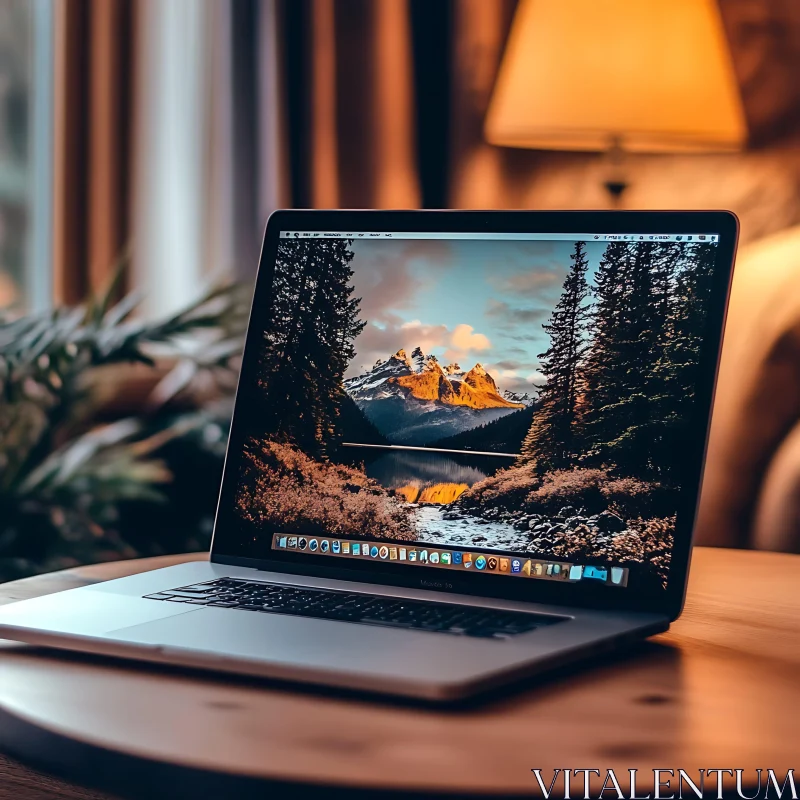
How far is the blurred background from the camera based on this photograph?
1.47 metres

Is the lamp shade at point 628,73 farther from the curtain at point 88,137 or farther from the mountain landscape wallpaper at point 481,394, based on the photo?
the curtain at point 88,137

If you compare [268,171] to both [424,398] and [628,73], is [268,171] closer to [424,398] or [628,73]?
[628,73]

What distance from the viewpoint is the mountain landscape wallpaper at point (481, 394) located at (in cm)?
74

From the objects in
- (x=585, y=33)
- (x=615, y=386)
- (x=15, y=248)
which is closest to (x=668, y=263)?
(x=615, y=386)

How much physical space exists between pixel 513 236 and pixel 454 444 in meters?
0.17

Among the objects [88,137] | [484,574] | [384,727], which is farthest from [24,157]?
[384,727]

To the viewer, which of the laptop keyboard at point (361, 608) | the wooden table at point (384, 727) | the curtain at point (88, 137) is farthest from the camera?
the curtain at point (88, 137)

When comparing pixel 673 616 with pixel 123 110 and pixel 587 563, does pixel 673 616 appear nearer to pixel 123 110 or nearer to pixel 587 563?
pixel 587 563

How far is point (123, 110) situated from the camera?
241 cm

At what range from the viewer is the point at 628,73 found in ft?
4.66

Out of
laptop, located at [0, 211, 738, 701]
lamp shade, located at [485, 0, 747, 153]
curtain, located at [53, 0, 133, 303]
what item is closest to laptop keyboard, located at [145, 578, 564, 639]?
laptop, located at [0, 211, 738, 701]

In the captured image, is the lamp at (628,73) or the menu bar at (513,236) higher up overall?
the lamp at (628,73)

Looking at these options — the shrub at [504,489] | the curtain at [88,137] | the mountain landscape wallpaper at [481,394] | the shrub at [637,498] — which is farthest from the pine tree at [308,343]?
the curtain at [88,137]

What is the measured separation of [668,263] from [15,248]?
2276 mm
